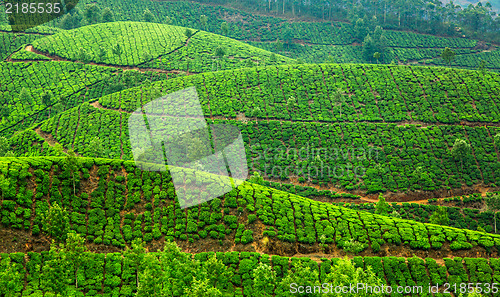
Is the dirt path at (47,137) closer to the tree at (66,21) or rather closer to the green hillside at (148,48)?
the green hillside at (148,48)

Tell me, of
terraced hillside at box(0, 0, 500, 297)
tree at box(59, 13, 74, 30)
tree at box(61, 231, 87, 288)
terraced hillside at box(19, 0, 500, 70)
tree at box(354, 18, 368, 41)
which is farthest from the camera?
tree at box(354, 18, 368, 41)

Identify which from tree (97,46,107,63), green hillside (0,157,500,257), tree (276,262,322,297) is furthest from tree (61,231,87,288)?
tree (97,46,107,63)

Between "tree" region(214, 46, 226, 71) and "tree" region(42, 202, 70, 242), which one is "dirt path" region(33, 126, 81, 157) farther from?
"tree" region(214, 46, 226, 71)

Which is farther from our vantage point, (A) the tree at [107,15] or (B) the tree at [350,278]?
(A) the tree at [107,15]

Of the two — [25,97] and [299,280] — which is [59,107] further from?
[299,280]

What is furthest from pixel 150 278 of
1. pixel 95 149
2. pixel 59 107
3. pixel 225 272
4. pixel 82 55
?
pixel 82 55

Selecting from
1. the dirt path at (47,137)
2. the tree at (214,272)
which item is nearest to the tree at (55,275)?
the tree at (214,272)
